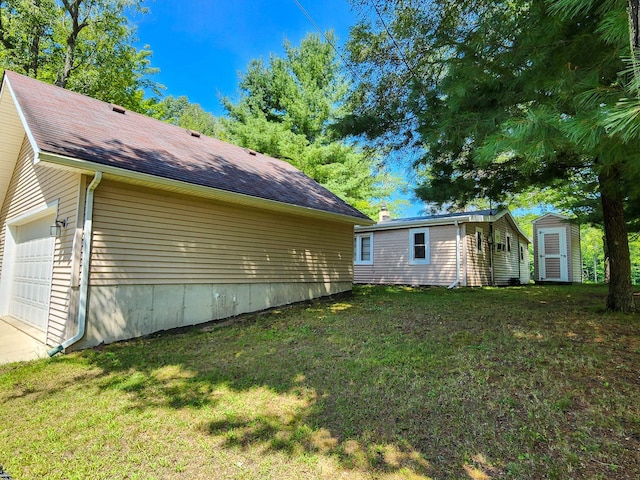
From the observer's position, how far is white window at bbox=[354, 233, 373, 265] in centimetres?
1473

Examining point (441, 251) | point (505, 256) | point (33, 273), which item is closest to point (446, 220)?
point (441, 251)

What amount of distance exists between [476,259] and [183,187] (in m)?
10.9

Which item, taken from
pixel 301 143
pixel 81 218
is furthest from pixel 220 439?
pixel 301 143

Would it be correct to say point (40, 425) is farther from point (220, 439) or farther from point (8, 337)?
point (8, 337)

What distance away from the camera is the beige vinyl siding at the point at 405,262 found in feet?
41.1

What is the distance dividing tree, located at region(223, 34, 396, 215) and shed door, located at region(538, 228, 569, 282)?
25.2 ft

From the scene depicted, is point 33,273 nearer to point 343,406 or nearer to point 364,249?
point 343,406

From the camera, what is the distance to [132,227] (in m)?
5.73

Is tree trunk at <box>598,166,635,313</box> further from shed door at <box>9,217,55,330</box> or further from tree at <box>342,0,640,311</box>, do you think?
shed door at <box>9,217,55,330</box>

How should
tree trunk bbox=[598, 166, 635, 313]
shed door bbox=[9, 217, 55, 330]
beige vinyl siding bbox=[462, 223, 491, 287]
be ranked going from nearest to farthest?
tree trunk bbox=[598, 166, 635, 313] → shed door bbox=[9, 217, 55, 330] → beige vinyl siding bbox=[462, 223, 491, 287]

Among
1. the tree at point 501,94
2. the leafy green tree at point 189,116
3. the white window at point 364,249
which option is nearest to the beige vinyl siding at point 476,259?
the white window at point 364,249

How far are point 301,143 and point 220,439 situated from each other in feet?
50.6

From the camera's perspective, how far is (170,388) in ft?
12.3

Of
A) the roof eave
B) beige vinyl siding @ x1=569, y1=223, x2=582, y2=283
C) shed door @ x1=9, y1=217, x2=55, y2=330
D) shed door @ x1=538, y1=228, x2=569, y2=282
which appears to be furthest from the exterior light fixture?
beige vinyl siding @ x1=569, y1=223, x2=582, y2=283
